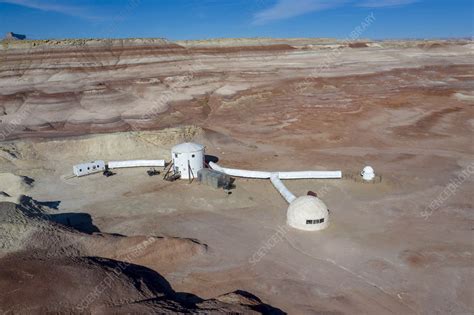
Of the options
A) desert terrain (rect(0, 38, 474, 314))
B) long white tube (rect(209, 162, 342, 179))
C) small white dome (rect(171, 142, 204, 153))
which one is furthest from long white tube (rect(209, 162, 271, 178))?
small white dome (rect(171, 142, 204, 153))

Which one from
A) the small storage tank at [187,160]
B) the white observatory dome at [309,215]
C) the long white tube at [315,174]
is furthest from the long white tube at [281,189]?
the small storage tank at [187,160]

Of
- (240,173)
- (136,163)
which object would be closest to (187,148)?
(240,173)

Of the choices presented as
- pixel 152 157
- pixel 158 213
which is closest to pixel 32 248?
pixel 158 213

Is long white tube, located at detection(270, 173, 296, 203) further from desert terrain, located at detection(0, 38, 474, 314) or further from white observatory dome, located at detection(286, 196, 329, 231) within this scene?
white observatory dome, located at detection(286, 196, 329, 231)

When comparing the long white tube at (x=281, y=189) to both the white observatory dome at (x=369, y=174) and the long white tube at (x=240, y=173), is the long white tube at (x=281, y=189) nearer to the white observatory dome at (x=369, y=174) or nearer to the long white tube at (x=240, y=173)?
Result: the long white tube at (x=240, y=173)

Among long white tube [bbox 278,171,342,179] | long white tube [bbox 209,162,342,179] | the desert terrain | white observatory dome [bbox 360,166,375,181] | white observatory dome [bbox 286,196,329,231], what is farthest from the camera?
long white tube [bbox 278,171,342,179]

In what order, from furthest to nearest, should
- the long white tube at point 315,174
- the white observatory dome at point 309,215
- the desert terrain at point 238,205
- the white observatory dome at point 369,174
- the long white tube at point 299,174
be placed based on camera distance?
the long white tube at point 315,174 → the long white tube at point 299,174 → the white observatory dome at point 369,174 → the white observatory dome at point 309,215 → the desert terrain at point 238,205

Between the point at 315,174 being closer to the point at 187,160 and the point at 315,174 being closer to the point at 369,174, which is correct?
the point at 369,174
